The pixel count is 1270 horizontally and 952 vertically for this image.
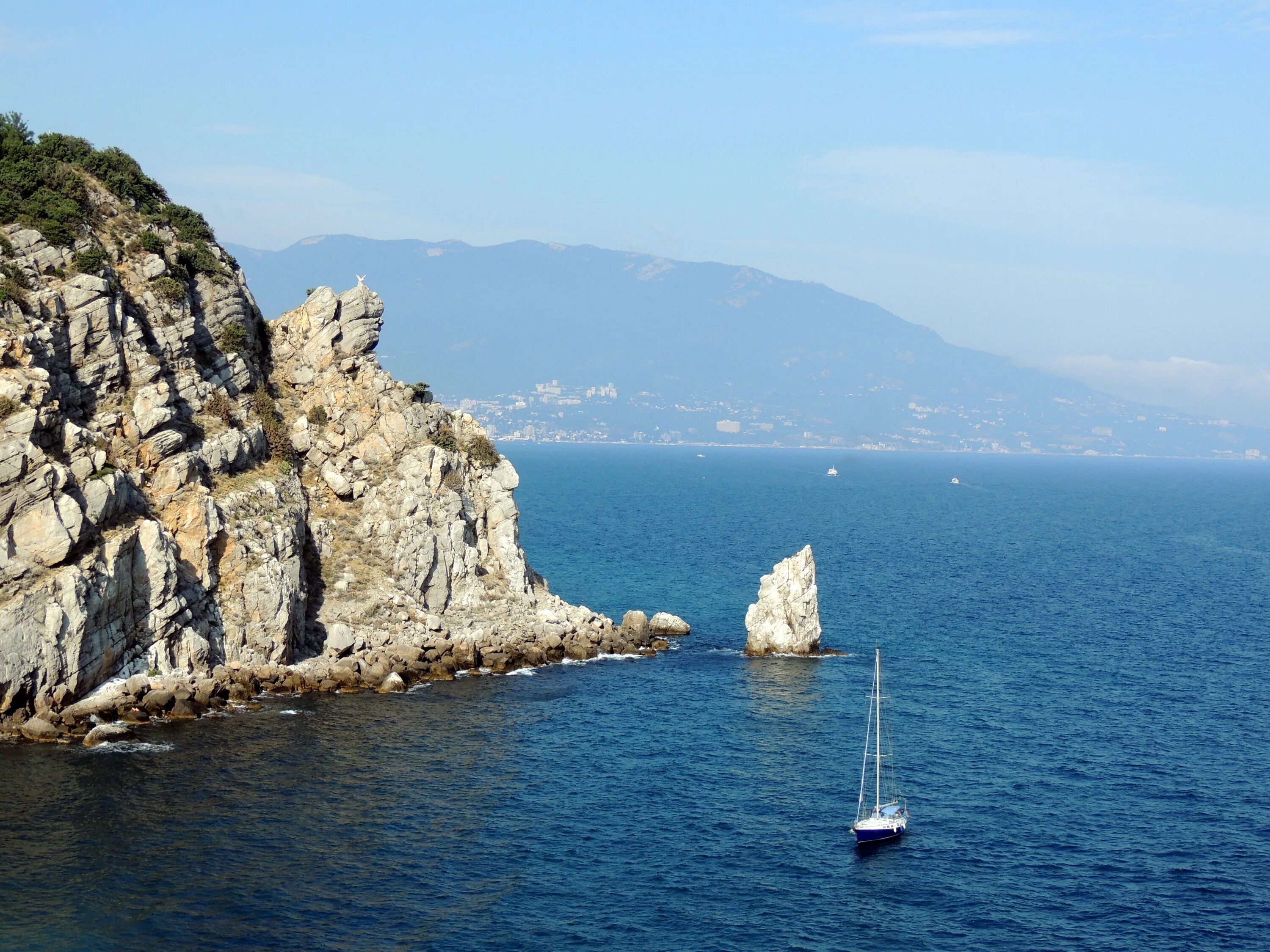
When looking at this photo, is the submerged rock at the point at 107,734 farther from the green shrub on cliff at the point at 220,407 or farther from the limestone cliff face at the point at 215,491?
the green shrub on cliff at the point at 220,407

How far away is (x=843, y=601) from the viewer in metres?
120

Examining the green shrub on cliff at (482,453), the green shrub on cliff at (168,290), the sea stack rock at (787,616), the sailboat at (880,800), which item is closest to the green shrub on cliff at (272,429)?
the green shrub on cliff at (168,290)

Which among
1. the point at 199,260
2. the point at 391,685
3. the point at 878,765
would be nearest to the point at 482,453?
the point at 199,260

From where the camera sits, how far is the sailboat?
57406 mm

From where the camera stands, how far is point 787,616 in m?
95.7

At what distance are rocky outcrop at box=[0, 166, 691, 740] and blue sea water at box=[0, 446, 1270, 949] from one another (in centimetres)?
486

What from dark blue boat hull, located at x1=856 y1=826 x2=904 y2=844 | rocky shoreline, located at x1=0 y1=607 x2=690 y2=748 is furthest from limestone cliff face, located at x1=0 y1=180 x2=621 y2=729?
dark blue boat hull, located at x1=856 y1=826 x2=904 y2=844

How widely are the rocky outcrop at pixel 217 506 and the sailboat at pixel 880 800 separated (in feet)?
89.8

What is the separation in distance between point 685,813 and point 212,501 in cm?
3986

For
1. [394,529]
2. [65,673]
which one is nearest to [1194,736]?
[394,529]

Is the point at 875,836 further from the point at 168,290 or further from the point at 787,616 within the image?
the point at 168,290

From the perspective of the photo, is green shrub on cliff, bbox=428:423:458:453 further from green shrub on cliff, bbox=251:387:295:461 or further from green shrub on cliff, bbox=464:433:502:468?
green shrub on cliff, bbox=251:387:295:461

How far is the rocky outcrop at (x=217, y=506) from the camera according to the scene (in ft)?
222

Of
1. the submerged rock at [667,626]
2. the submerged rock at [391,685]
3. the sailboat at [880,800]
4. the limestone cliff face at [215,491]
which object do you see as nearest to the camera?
the sailboat at [880,800]
